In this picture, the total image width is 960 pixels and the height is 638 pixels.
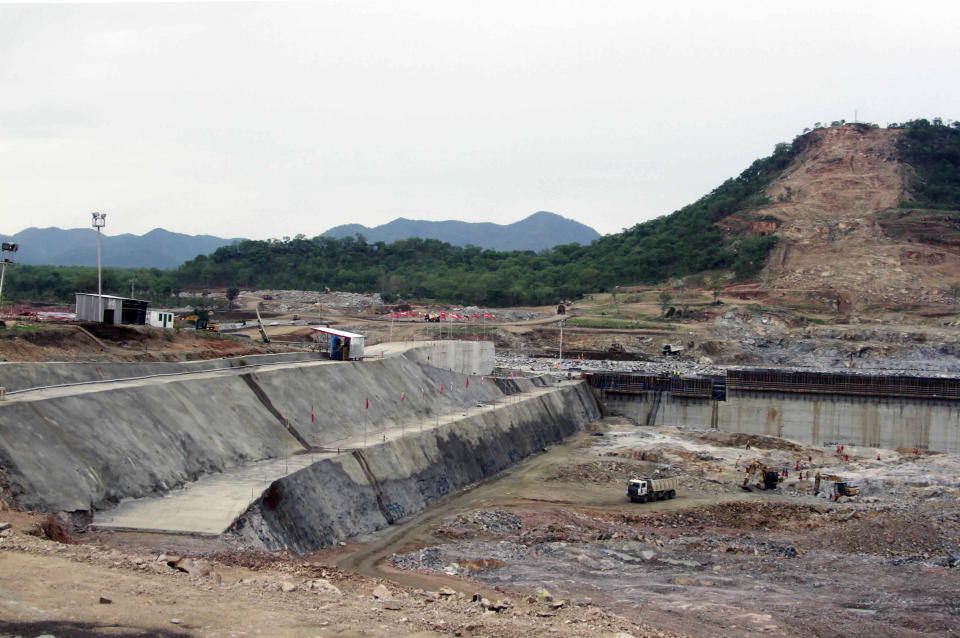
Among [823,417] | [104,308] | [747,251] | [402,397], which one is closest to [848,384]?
[823,417]

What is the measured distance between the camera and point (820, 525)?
138ft

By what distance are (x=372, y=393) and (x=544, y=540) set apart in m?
20.4

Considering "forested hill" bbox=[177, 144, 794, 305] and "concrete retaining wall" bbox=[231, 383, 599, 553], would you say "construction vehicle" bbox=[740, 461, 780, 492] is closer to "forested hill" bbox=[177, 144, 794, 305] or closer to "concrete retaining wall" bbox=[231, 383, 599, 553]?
"concrete retaining wall" bbox=[231, 383, 599, 553]

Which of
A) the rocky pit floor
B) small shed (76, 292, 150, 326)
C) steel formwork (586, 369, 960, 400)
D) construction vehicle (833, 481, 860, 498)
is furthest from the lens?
steel formwork (586, 369, 960, 400)

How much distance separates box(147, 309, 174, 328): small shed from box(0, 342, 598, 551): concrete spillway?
9823 mm

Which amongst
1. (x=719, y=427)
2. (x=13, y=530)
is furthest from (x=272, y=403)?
(x=719, y=427)

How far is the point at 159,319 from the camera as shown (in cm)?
5681

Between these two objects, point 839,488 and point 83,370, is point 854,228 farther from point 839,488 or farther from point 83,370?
A: point 83,370

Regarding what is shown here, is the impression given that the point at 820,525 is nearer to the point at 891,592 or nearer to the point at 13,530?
the point at 891,592

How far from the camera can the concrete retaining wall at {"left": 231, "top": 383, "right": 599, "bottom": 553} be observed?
105 ft

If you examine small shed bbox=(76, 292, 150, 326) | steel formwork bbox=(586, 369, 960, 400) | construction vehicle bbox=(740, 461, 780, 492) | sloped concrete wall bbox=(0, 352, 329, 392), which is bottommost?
construction vehicle bbox=(740, 461, 780, 492)

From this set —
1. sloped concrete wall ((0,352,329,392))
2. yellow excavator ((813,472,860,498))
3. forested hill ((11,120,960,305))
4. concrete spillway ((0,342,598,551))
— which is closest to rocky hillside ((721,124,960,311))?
forested hill ((11,120,960,305))

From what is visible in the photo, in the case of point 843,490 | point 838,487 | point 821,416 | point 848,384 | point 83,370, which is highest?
point 83,370

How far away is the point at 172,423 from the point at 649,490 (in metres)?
24.8
